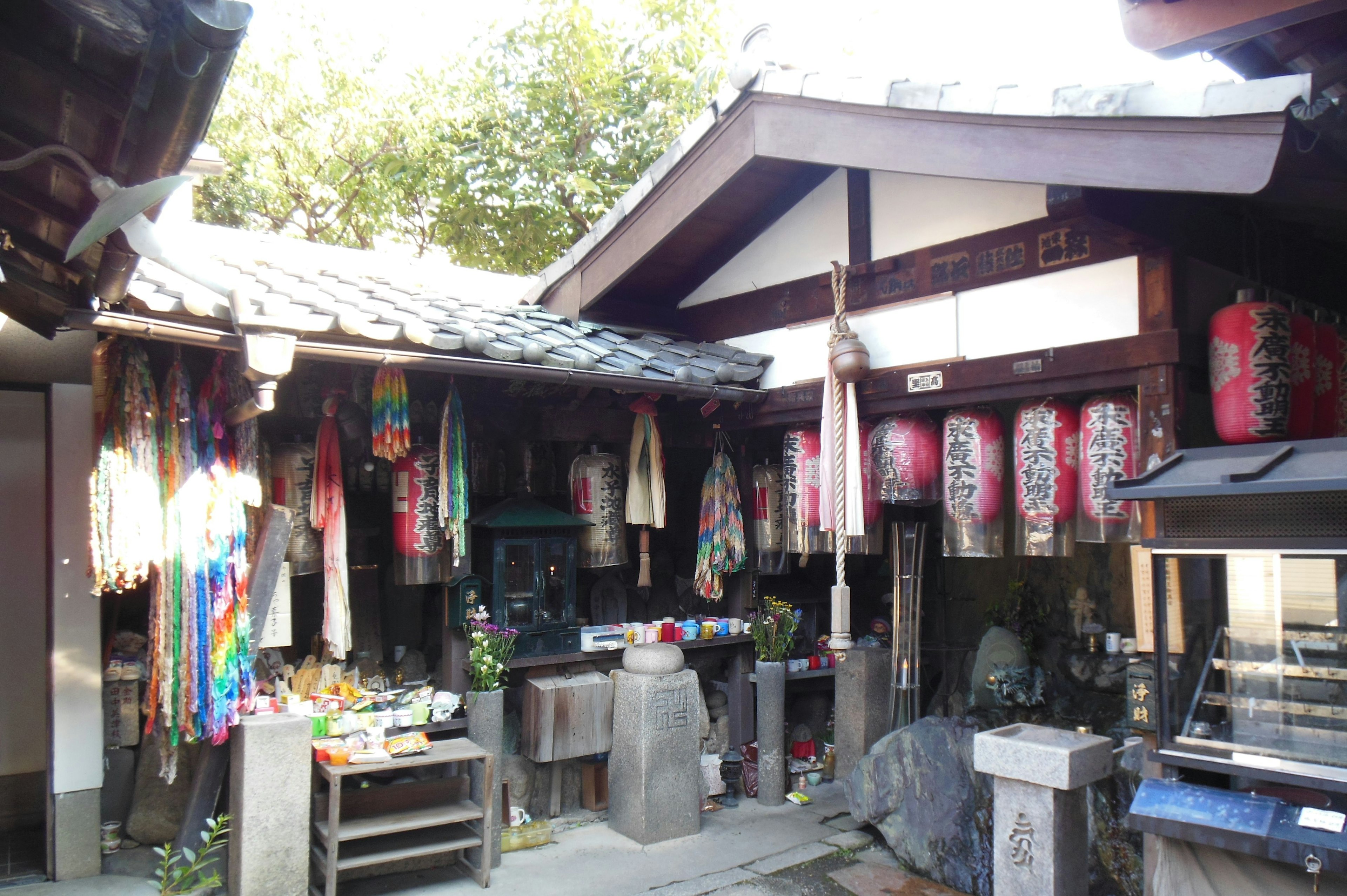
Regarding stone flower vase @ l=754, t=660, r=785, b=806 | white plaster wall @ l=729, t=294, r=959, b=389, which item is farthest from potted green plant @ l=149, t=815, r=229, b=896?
white plaster wall @ l=729, t=294, r=959, b=389

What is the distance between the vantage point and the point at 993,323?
23.0ft

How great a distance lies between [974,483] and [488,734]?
14.3ft

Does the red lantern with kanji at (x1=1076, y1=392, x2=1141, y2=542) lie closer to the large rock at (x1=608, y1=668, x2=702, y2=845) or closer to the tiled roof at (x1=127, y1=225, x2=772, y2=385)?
the tiled roof at (x1=127, y1=225, x2=772, y2=385)

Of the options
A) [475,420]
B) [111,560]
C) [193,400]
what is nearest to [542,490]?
[475,420]

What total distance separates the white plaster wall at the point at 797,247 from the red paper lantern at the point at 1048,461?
7.80 ft

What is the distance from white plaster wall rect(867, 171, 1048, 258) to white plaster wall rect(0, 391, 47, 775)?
694 cm

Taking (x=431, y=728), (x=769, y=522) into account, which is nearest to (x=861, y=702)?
(x=769, y=522)

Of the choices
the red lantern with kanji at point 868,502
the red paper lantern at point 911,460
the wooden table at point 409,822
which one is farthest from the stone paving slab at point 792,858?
the red paper lantern at point 911,460

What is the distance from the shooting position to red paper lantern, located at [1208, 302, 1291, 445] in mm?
5625

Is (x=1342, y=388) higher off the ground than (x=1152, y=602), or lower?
higher

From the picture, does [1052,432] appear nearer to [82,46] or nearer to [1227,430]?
[1227,430]

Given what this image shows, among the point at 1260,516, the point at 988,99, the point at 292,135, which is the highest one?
the point at 292,135

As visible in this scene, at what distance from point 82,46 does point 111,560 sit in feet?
12.2

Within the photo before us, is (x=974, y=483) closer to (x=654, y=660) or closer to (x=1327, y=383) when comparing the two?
(x=1327, y=383)
